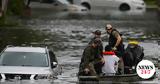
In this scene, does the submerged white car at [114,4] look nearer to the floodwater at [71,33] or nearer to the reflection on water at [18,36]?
the floodwater at [71,33]

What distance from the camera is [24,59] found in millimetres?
22406

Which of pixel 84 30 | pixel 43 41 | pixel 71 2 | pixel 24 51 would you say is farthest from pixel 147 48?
pixel 71 2

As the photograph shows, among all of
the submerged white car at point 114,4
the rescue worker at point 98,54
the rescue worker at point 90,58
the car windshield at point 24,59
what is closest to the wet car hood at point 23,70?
the car windshield at point 24,59

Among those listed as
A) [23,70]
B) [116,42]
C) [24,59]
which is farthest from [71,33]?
[23,70]

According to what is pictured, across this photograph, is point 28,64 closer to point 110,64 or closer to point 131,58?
point 110,64

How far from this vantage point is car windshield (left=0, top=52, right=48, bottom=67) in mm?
22141

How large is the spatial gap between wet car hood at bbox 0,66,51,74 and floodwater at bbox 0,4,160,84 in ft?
1.64

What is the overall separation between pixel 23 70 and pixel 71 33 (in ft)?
80.2

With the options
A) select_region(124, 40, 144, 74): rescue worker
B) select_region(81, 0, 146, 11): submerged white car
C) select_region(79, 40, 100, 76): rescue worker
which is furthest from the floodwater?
select_region(81, 0, 146, 11): submerged white car

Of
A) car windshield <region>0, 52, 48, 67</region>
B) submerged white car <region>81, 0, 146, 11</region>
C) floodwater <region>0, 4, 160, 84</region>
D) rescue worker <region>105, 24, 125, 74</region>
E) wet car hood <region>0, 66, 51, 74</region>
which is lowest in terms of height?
submerged white car <region>81, 0, 146, 11</region>

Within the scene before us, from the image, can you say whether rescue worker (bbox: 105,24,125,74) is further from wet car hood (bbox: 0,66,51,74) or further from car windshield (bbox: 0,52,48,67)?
wet car hood (bbox: 0,66,51,74)

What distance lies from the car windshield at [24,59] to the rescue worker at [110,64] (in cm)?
188

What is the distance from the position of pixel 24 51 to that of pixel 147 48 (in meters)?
15.1

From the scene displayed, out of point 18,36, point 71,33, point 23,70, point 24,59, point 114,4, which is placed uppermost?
point 24,59
